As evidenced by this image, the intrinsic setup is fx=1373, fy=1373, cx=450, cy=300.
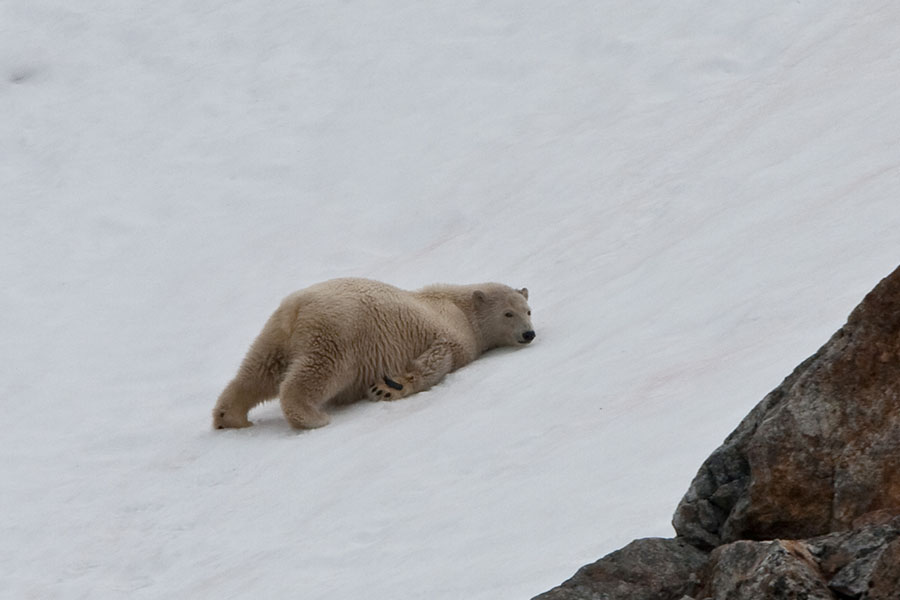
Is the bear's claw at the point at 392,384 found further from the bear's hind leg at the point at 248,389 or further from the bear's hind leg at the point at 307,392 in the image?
the bear's hind leg at the point at 248,389

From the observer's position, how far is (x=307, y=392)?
36.3 feet

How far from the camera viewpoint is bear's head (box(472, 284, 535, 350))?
40.5 ft

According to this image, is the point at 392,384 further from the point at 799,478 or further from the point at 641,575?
the point at 799,478

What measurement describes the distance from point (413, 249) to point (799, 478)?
11594mm

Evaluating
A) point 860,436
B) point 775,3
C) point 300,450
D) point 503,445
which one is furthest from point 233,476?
point 775,3

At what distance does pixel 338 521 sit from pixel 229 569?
0.74m

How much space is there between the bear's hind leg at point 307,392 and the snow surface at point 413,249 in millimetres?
200

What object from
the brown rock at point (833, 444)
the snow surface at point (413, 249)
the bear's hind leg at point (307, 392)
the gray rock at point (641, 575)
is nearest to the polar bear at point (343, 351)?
the bear's hind leg at point (307, 392)

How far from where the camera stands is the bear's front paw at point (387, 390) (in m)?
11.5

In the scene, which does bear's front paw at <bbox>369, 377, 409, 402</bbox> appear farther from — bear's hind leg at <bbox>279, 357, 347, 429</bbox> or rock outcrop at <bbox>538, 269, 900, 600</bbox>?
rock outcrop at <bbox>538, 269, 900, 600</bbox>

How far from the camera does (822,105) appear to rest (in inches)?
624

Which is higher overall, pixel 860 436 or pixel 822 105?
pixel 822 105

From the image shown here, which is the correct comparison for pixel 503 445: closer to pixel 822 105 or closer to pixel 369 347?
pixel 369 347

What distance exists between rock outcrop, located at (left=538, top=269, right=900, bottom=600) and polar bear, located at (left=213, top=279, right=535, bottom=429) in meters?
6.53
